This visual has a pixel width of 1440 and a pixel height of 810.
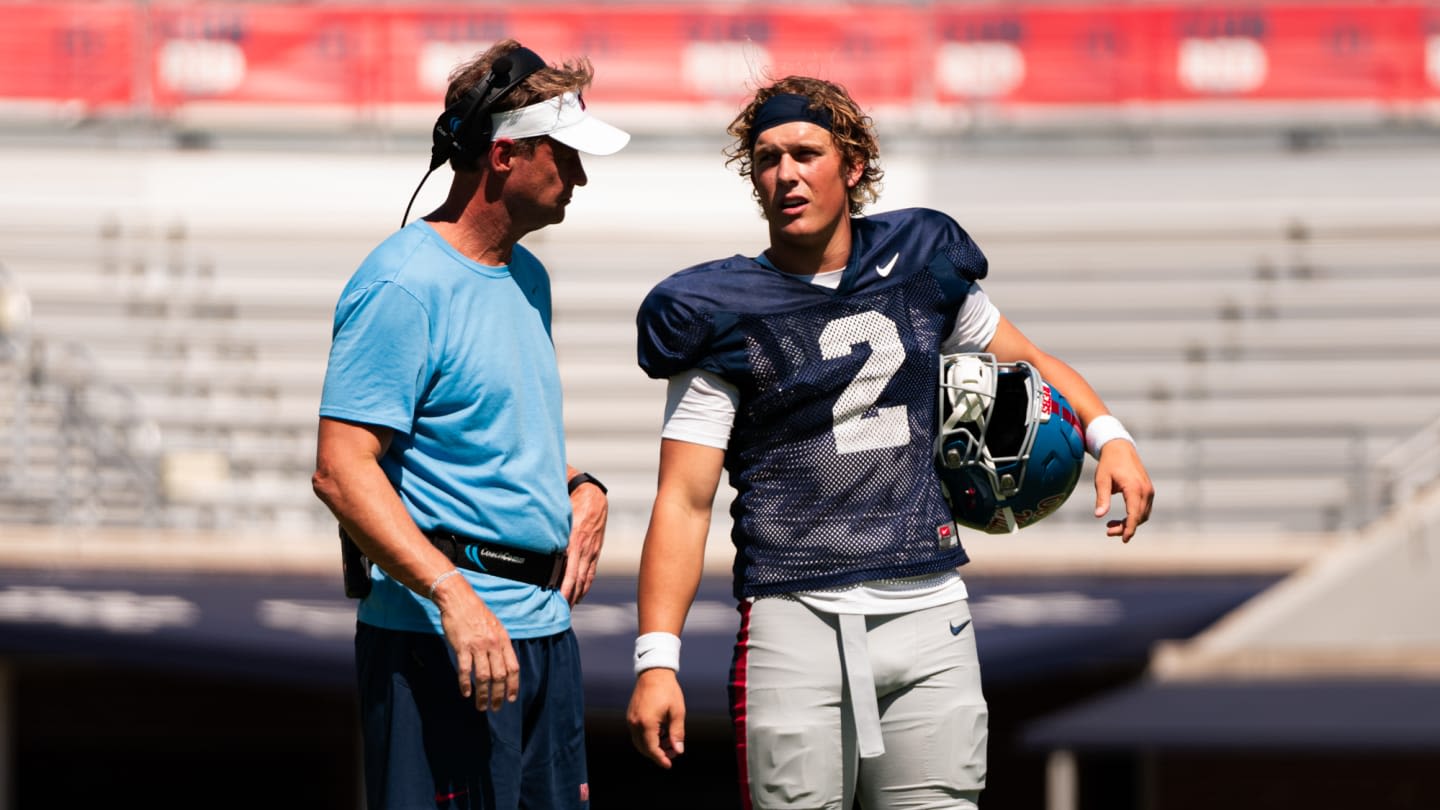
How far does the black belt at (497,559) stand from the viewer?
308 centimetres

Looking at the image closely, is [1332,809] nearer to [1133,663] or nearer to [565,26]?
[1133,663]

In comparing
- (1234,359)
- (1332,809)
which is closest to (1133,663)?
(1332,809)

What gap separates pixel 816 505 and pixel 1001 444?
1.35ft

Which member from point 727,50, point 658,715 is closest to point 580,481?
point 658,715

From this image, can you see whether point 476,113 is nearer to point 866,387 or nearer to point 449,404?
point 449,404

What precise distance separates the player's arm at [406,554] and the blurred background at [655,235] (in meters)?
8.02

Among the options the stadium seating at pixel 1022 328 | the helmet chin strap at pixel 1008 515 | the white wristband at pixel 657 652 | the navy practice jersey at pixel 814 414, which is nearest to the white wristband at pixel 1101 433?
the helmet chin strap at pixel 1008 515

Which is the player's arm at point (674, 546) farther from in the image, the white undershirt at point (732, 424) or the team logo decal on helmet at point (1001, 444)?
the team logo decal on helmet at point (1001, 444)

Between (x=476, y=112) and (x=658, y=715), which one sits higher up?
(x=476, y=112)

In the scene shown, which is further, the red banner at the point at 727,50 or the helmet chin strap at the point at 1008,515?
the red banner at the point at 727,50

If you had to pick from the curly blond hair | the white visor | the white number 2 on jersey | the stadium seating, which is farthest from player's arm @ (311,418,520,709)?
the stadium seating

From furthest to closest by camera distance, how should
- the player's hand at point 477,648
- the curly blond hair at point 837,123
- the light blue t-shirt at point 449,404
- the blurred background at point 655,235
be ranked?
the blurred background at point 655,235, the curly blond hair at point 837,123, the light blue t-shirt at point 449,404, the player's hand at point 477,648

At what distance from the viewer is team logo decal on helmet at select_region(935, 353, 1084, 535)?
329 cm

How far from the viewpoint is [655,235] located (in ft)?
42.8
